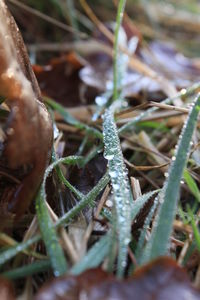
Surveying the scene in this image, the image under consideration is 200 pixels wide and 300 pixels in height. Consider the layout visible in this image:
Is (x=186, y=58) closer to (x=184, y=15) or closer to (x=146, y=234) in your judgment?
(x=184, y=15)

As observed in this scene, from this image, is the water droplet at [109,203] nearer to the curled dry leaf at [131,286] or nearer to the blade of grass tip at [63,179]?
the blade of grass tip at [63,179]

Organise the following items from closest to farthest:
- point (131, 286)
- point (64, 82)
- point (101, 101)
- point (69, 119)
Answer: point (131, 286) < point (69, 119) < point (101, 101) < point (64, 82)

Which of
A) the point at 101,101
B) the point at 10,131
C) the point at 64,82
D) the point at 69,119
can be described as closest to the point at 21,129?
the point at 10,131

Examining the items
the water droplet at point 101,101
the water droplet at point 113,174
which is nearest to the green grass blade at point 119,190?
the water droplet at point 113,174

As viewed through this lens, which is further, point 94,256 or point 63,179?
point 63,179

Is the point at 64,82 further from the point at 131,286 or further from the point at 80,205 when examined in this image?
the point at 131,286
